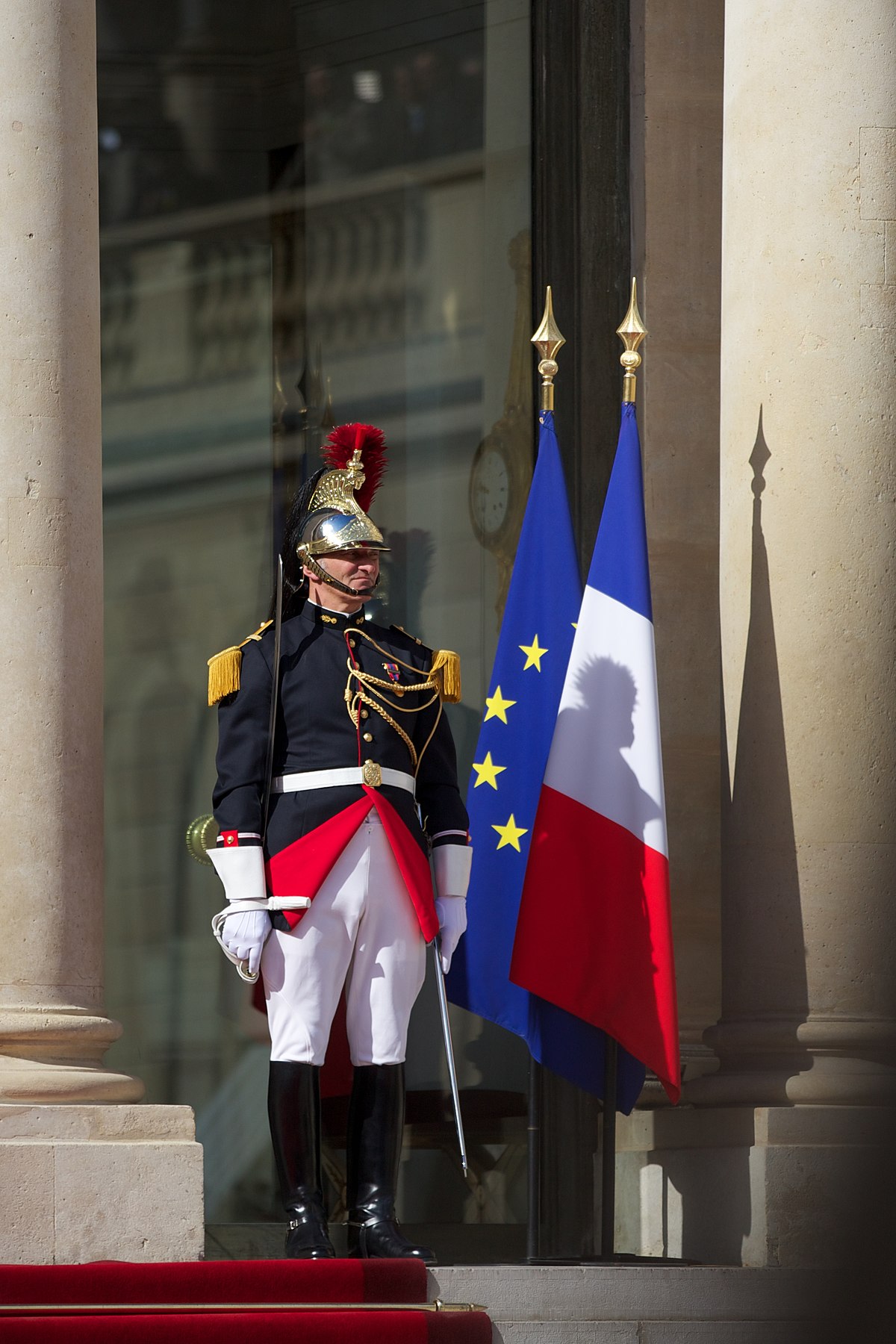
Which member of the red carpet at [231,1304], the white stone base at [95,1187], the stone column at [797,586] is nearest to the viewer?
the red carpet at [231,1304]

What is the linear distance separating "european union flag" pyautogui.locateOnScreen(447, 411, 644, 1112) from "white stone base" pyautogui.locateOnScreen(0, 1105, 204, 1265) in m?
1.28

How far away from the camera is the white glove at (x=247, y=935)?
17.2ft

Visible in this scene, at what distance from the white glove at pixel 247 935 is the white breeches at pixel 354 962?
104 millimetres

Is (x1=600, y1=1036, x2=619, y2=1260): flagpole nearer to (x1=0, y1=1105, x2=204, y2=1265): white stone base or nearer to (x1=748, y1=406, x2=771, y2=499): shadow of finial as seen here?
(x1=0, y1=1105, x2=204, y2=1265): white stone base

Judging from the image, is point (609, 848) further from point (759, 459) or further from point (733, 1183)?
point (759, 459)

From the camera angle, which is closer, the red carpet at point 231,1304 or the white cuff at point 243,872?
the red carpet at point 231,1304

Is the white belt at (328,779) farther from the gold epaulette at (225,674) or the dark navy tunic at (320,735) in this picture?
the gold epaulette at (225,674)

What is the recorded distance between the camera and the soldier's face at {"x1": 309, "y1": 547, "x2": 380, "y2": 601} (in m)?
5.64

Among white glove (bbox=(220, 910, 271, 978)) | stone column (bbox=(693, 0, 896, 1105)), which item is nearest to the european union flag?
stone column (bbox=(693, 0, 896, 1105))

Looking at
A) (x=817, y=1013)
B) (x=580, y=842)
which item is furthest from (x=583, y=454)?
(x=817, y=1013)

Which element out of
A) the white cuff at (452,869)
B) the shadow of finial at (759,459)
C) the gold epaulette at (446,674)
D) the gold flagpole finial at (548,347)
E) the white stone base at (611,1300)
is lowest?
the white stone base at (611,1300)

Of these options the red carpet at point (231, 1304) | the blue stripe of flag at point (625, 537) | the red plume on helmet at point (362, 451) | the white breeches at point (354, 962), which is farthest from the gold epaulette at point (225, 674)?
the red carpet at point (231, 1304)

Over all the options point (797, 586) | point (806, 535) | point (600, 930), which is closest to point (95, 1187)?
point (600, 930)

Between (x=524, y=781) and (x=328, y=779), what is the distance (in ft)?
3.55
